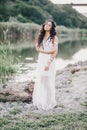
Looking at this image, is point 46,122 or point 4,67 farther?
point 4,67

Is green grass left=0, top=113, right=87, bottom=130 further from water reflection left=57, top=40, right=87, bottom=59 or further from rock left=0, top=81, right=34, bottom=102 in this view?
water reflection left=57, top=40, right=87, bottom=59

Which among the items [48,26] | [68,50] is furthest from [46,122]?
[68,50]

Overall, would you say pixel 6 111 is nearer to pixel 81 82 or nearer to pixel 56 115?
pixel 56 115

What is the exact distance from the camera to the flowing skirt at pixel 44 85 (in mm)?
6996

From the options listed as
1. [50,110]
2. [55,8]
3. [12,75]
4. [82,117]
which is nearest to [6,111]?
[50,110]

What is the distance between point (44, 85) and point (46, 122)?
1.16 metres

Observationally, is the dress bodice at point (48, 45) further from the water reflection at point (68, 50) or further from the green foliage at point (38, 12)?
the green foliage at point (38, 12)

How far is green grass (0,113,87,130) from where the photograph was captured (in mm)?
5746

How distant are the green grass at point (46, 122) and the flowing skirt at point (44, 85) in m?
0.63

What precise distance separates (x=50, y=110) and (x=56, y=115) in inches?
21.1

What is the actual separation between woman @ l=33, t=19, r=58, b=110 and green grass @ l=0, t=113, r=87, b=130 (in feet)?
2.18

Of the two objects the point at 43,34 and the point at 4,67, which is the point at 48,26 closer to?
the point at 43,34

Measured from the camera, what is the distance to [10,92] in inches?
297

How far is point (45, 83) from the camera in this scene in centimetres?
705
